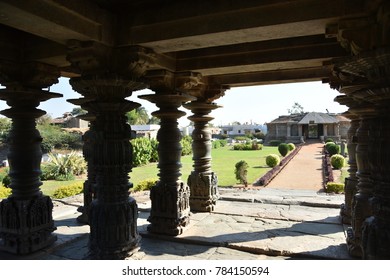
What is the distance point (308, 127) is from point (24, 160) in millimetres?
40688

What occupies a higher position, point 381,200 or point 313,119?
point 313,119

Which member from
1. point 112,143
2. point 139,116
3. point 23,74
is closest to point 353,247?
point 112,143

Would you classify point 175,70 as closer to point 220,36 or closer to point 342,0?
point 220,36

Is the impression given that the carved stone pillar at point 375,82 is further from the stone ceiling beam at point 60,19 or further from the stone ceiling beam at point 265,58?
the stone ceiling beam at point 60,19

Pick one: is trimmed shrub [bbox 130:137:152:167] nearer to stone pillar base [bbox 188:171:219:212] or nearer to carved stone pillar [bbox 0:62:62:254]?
stone pillar base [bbox 188:171:219:212]

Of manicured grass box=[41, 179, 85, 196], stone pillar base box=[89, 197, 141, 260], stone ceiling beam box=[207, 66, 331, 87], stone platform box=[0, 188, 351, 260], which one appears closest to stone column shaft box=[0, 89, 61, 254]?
stone platform box=[0, 188, 351, 260]

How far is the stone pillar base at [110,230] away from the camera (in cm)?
350

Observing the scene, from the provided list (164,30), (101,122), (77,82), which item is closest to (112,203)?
(101,122)

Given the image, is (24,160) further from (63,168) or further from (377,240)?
(63,168)

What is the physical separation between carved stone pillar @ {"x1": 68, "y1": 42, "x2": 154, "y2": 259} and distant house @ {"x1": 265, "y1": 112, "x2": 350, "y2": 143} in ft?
121

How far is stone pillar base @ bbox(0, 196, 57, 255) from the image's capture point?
13.5ft

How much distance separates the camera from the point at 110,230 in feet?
11.5

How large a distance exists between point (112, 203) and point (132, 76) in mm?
1555

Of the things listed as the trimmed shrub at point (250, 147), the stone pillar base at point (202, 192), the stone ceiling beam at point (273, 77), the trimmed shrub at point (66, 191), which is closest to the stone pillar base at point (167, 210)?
the stone pillar base at point (202, 192)
